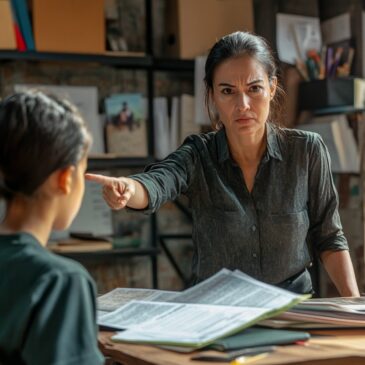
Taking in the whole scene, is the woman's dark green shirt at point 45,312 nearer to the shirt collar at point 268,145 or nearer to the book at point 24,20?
the shirt collar at point 268,145

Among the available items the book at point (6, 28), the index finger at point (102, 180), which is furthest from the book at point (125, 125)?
the index finger at point (102, 180)

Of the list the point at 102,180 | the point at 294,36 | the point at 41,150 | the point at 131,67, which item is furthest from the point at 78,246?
the point at 41,150

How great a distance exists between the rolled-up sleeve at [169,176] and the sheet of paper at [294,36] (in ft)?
5.72

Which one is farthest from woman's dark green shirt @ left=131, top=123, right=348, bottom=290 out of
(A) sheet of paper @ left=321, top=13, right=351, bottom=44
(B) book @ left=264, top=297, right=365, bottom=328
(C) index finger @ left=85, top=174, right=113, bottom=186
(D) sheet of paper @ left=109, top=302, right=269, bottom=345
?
(A) sheet of paper @ left=321, top=13, right=351, bottom=44

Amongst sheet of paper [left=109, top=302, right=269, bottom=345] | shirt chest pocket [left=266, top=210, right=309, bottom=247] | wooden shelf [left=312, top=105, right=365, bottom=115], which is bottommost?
sheet of paper [left=109, top=302, right=269, bottom=345]

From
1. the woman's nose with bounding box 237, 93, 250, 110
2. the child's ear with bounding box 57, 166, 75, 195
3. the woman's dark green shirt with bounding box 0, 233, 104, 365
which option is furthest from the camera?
the woman's nose with bounding box 237, 93, 250, 110

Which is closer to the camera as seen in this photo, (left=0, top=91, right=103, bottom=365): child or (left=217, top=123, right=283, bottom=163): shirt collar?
(left=0, top=91, right=103, bottom=365): child

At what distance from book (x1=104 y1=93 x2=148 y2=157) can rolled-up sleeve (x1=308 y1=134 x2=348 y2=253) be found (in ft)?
5.80

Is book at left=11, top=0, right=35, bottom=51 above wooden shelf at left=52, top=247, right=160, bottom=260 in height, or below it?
above

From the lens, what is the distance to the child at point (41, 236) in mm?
958

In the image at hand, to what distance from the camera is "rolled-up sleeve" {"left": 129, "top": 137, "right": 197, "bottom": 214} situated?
1.70m

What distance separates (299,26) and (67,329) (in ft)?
9.46

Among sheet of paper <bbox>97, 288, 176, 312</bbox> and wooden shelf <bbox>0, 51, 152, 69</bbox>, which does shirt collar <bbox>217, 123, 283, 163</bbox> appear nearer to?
sheet of paper <bbox>97, 288, 176, 312</bbox>

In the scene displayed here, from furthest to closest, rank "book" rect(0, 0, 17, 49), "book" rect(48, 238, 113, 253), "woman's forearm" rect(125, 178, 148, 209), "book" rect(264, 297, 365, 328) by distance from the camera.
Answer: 1. "book" rect(48, 238, 113, 253)
2. "book" rect(0, 0, 17, 49)
3. "woman's forearm" rect(125, 178, 148, 209)
4. "book" rect(264, 297, 365, 328)
